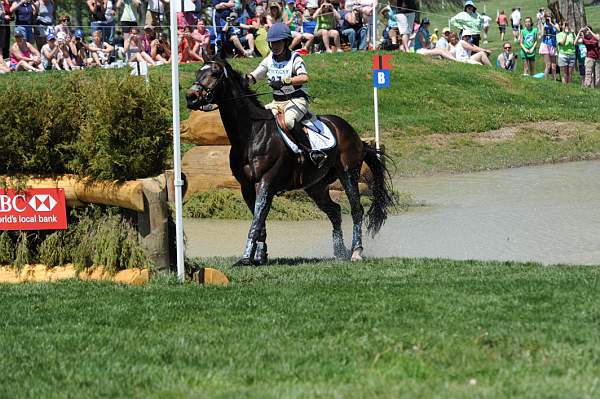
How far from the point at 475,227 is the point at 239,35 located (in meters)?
13.0

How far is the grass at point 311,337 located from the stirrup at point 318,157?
6.63 ft

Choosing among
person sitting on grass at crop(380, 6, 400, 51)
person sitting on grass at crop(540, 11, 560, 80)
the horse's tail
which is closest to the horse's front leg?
the horse's tail

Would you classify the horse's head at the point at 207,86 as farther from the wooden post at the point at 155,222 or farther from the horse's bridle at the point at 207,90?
the wooden post at the point at 155,222

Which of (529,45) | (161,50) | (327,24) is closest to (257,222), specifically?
(161,50)

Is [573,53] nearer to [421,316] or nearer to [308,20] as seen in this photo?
[308,20]

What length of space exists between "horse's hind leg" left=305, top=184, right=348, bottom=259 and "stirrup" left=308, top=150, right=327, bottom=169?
0.91m

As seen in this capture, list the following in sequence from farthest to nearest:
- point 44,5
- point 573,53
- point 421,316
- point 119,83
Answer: point 573,53, point 44,5, point 119,83, point 421,316

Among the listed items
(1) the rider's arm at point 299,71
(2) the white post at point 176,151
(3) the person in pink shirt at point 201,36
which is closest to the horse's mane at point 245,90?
(1) the rider's arm at point 299,71

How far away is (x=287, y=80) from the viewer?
12.3m

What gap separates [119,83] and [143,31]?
47.0ft

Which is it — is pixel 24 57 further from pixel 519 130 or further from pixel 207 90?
pixel 207 90

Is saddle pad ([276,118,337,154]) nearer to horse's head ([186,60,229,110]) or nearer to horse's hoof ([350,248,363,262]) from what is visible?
horse's head ([186,60,229,110])

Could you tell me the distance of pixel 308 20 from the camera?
1142 inches

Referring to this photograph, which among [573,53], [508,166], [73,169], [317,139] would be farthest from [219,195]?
[573,53]
